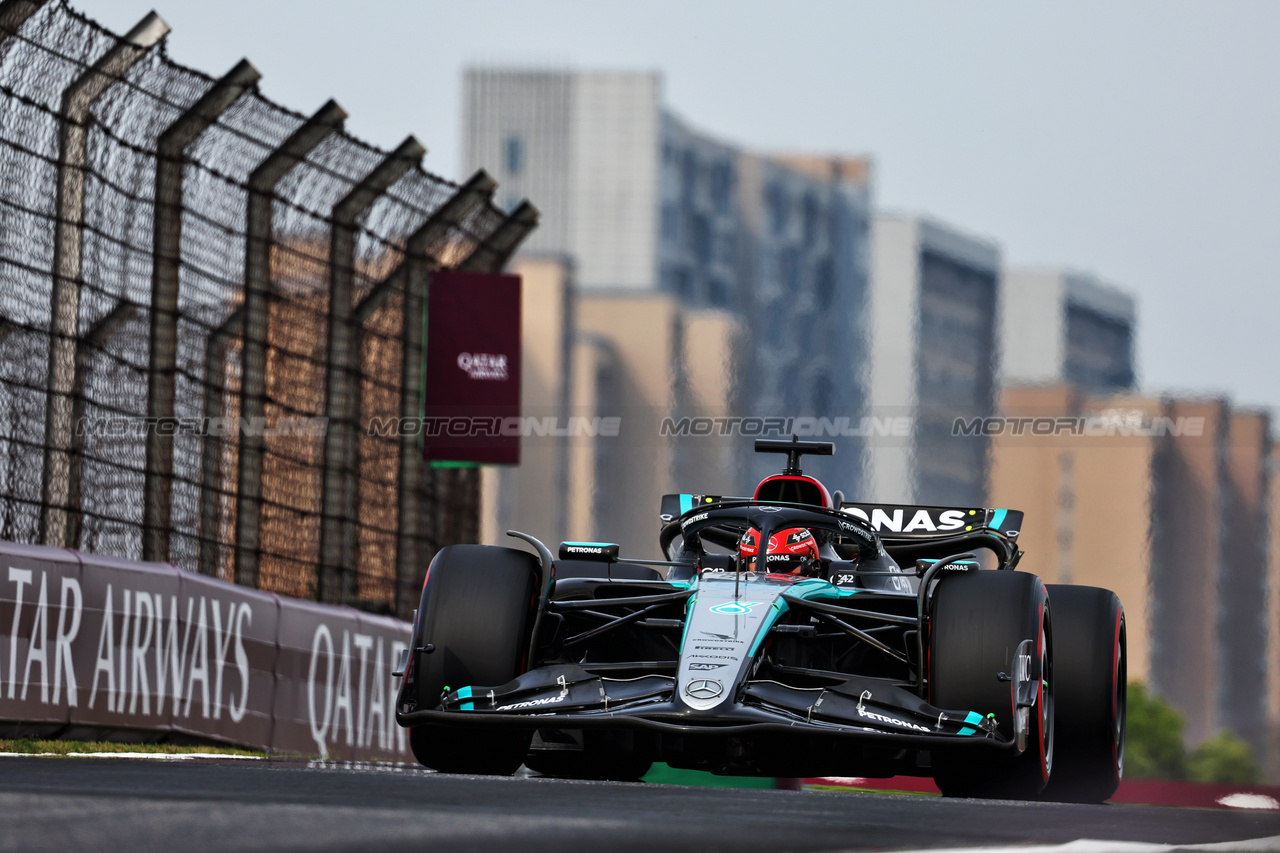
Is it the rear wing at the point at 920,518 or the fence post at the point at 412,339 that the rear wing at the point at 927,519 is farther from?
the fence post at the point at 412,339

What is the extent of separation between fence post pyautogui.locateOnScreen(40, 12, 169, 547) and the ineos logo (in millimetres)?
3872

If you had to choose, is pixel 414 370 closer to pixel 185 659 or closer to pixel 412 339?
pixel 412 339

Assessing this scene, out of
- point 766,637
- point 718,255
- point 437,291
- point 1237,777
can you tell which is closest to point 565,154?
point 718,255

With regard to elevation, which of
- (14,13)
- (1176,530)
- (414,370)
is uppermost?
(14,13)

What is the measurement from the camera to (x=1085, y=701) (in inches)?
374

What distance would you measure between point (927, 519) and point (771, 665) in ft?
9.51

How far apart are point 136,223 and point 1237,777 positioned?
69.7 metres

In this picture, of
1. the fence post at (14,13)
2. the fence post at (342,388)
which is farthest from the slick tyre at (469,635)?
the fence post at (342,388)

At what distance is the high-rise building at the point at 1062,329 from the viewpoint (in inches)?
3041

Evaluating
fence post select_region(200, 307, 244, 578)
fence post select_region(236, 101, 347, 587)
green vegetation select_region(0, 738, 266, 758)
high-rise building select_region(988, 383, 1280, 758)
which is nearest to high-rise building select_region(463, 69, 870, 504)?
high-rise building select_region(988, 383, 1280, 758)

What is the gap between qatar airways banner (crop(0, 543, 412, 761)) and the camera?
10094mm

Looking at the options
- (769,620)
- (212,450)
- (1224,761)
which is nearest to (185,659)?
(212,450)

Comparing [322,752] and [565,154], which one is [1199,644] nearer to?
[565,154]

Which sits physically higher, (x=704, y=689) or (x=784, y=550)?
(x=784, y=550)
